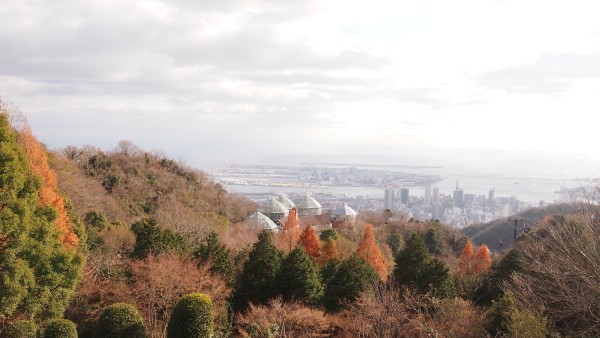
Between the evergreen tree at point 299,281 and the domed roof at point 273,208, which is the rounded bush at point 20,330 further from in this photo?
the domed roof at point 273,208

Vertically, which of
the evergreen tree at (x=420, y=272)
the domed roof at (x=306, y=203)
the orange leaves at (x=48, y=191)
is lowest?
the domed roof at (x=306, y=203)

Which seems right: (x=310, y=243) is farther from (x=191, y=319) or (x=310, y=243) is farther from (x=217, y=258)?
(x=191, y=319)

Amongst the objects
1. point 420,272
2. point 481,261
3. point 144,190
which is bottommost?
point 481,261

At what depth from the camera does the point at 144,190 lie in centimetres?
3195

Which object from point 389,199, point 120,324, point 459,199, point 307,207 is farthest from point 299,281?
point 459,199

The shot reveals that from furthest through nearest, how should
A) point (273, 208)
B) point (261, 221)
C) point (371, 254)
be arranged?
point (273, 208) → point (261, 221) → point (371, 254)

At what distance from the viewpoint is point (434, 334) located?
10.2m

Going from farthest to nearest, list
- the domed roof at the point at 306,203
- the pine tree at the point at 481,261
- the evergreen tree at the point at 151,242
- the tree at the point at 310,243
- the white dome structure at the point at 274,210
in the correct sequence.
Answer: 1. the domed roof at the point at 306,203
2. the white dome structure at the point at 274,210
3. the pine tree at the point at 481,261
4. the tree at the point at 310,243
5. the evergreen tree at the point at 151,242

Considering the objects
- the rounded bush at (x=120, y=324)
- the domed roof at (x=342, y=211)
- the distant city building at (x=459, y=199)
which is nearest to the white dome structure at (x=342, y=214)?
the domed roof at (x=342, y=211)

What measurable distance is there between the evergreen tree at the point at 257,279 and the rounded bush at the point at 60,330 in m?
5.22

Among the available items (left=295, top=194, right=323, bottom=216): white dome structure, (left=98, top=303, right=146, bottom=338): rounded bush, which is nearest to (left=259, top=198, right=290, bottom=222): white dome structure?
(left=295, top=194, right=323, bottom=216): white dome structure

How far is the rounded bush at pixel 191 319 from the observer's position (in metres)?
10.9

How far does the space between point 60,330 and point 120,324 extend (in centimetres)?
133

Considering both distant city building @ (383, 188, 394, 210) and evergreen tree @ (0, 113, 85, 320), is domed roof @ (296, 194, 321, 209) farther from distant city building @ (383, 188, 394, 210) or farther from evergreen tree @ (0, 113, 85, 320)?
evergreen tree @ (0, 113, 85, 320)
